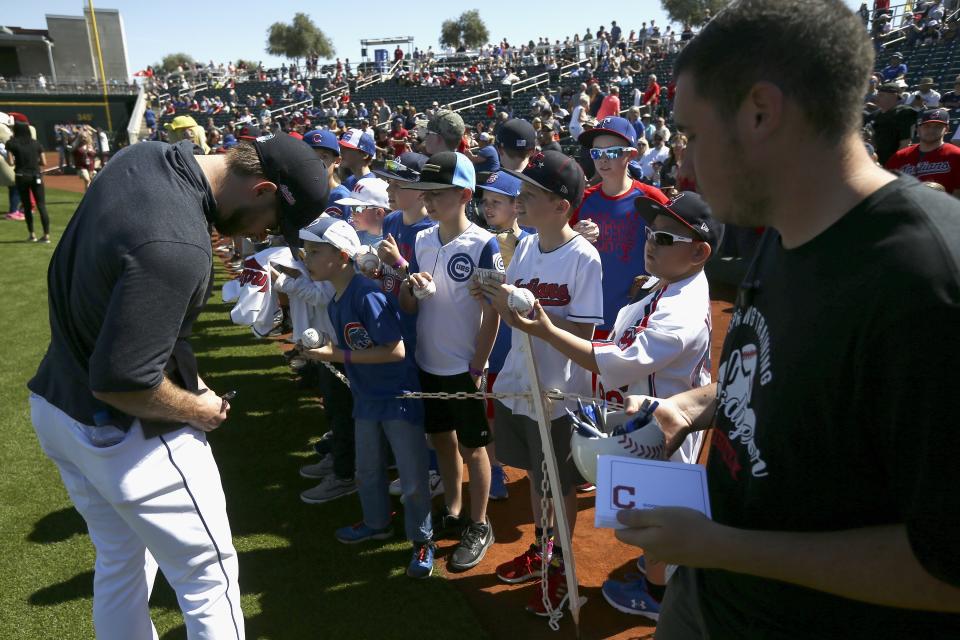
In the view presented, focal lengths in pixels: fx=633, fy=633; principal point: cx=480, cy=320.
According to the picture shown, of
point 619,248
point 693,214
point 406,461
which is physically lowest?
point 406,461

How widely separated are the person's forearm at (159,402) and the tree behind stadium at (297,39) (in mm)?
83688

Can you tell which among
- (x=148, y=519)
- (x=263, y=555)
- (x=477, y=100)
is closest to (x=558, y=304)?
(x=148, y=519)

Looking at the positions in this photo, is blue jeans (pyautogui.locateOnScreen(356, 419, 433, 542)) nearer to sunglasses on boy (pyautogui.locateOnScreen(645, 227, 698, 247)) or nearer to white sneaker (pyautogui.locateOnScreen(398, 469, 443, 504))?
white sneaker (pyautogui.locateOnScreen(398, 469, 443, 504))

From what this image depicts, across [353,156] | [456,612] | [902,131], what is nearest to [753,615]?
[456,612]

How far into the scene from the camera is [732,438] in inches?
56.1

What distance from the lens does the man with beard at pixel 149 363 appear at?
194 centimetres

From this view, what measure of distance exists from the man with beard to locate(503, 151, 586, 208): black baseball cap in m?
1.40

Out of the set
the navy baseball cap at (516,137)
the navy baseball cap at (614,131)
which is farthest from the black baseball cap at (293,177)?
the navy baseball cap at (516,137)

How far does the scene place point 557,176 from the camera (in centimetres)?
343

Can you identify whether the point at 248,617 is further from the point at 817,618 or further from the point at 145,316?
the point at 817,618

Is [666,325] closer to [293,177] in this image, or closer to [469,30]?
[293,177]

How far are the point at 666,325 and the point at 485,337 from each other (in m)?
1.32

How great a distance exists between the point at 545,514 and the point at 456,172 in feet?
6.57

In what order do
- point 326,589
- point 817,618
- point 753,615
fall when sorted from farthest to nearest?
point 326,589 → point 753,615 → point 817,618
